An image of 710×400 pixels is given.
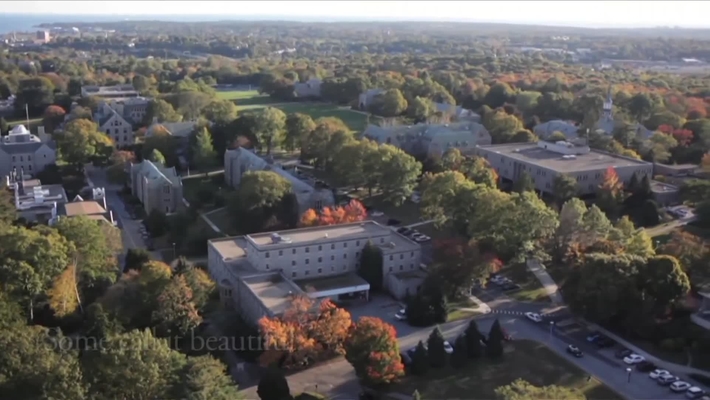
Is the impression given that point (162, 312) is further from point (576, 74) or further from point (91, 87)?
point (576, 74)

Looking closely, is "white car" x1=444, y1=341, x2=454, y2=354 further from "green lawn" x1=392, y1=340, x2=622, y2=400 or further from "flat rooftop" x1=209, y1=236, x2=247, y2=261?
"flat rooftop" x1=209, y1=236, x2=247, y2=261

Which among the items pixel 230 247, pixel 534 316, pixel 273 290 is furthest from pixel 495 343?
pixel 230 247

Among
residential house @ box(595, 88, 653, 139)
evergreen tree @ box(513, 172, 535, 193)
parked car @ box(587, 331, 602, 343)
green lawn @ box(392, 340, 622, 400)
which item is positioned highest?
residential house @ box(595, 88, 653, 139)

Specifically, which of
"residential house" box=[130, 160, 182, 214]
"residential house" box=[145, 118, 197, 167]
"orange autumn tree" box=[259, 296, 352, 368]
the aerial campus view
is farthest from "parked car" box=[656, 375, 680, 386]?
"residential house" box=[145, 118, 197, 167]

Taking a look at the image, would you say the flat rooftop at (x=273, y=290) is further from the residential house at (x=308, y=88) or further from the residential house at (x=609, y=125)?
the residential house at (x=308, y=88)

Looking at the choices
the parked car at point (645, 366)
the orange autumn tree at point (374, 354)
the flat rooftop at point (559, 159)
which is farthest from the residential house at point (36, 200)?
the flat rooftop at point (559, 159)

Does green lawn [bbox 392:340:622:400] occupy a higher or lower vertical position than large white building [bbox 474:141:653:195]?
lower

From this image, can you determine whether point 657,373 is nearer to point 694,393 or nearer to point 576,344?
point 694,393
